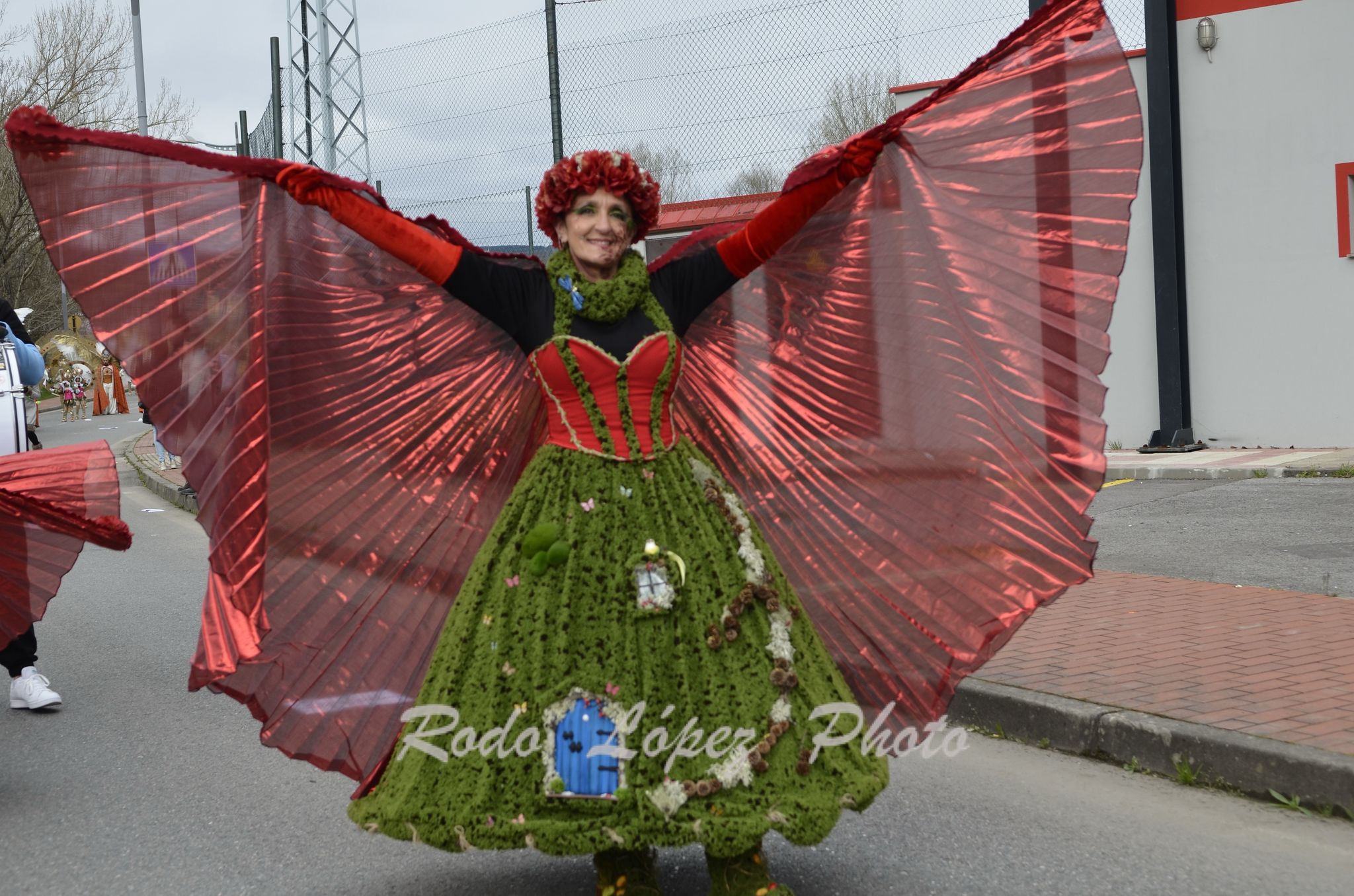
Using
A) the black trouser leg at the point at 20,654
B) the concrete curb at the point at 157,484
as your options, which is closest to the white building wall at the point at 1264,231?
the concrete curb at the point at 157,484

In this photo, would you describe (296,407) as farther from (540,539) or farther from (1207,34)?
(1207,34)

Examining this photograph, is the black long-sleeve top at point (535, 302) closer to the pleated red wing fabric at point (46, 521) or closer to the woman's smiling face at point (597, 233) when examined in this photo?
the woman's smiling face at point (597, 233)

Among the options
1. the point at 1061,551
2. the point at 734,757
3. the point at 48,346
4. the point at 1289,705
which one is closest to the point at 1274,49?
the point at 1289,705

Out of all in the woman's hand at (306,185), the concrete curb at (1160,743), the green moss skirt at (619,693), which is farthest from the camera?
the concrete curb at (1160,743)

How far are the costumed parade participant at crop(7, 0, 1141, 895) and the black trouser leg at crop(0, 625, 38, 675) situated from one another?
2904mm

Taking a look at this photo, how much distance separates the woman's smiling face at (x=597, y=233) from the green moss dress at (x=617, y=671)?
0.14 metres

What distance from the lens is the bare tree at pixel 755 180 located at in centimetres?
984

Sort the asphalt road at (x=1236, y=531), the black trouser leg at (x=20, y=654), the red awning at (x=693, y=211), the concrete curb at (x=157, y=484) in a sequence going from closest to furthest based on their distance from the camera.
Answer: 1. the black trouser leg at (x=20, y=654)
2. the red awning at (x=693, y=211)
3. the asphalt road at (x=1236, y=531)
4. the concrete curb at (x=157, y=484)

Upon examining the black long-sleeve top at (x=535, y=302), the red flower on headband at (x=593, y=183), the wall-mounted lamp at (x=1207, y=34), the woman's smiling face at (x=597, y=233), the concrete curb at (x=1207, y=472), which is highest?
the wall-mounted lamp at (x=1207, y=34)

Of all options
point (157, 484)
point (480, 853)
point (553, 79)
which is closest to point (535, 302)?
point (480, 853)

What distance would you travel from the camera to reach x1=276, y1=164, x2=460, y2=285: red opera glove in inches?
130

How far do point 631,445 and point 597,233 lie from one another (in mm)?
516

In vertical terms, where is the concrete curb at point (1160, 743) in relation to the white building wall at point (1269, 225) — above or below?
below

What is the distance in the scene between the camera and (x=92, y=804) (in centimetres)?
463
